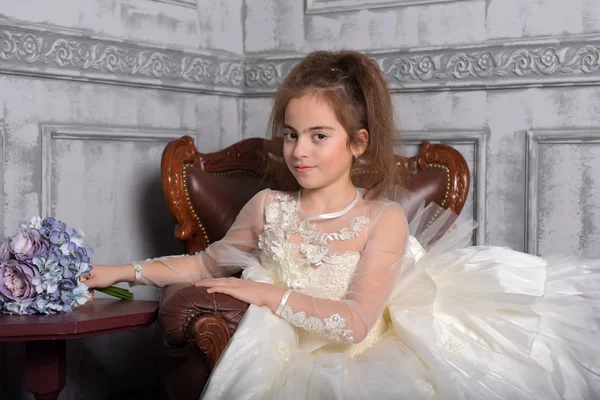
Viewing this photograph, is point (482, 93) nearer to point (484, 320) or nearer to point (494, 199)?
point (494, 199)

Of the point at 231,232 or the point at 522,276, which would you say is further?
the point at 231,232

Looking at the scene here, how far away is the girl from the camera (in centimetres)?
204

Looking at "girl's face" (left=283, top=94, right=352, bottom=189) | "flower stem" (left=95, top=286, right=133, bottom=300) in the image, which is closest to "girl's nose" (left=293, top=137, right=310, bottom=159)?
"girl's face" (left=283, top=94, right=352, bottom=189)

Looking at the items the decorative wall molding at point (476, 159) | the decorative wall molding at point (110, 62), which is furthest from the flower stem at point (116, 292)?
the decorative wall molding at point (476, 159)

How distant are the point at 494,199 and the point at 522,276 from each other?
0.95 metres

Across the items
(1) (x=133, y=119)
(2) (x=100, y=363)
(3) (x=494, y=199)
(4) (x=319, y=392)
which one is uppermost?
(1) (x=133, y=119)

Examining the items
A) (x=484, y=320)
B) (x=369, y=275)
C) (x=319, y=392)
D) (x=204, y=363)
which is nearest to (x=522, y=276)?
(x=484, y=320)

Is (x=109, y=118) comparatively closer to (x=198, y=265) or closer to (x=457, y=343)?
(x=198, y=265)

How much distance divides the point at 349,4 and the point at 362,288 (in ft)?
5.68

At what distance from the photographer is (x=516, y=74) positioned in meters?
3.20

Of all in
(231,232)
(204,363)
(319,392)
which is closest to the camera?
(319,392)

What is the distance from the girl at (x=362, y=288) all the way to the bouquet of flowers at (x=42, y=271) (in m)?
0.13

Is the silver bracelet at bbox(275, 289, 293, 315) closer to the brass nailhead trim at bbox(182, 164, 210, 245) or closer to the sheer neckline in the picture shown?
the sheer neckline

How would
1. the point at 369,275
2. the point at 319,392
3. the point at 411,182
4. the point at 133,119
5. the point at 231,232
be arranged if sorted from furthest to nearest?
the point at 133,119, the point at 411,182, the point at 231,232, the point at 369,275, the point at 319,392
